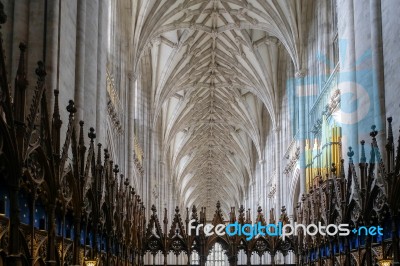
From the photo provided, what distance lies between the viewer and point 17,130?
8.73 metres

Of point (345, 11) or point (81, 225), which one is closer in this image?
point (81, 225)

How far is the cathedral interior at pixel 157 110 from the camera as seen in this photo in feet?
33.4

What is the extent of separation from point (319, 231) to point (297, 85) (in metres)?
13.4

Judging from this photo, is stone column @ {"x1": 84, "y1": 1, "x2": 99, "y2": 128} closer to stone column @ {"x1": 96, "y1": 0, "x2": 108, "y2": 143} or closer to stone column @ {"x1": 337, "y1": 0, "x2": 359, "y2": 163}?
stone column @ {"x1": 96, "y1": 0, "x2": 108, "y2": 143}

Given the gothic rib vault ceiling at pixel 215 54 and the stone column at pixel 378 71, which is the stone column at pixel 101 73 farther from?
the gothic rib vault ceiling at pixel 215 54

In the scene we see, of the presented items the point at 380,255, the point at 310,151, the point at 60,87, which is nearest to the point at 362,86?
the point at 380,255

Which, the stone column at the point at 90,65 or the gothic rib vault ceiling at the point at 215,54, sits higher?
the gothic rib vault ceiling at the point at 215,54

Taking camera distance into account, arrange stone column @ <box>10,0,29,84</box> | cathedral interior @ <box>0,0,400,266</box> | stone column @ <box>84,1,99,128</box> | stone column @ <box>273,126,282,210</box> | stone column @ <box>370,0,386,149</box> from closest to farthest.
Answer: cathedral interior @ <box>0,0,400,266</box> < stone column @ <box>10,0,29,84</box> < stone column @ <box>370,0,386,149</box> < stone column @ <box>84,1,99,128</box> < stone column @ <box>273,126,282,210</box>

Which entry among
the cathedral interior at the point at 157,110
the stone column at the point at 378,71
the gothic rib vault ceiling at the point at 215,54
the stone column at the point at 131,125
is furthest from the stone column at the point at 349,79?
the stone column at the point at 131,125

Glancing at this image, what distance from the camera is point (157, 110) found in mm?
39500

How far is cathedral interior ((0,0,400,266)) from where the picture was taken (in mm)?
10172

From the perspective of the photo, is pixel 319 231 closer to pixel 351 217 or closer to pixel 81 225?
pixel 351 217

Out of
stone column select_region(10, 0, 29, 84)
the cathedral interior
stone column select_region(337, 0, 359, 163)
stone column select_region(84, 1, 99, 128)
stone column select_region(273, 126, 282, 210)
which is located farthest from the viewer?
stone column select_region(273, 126, 282, 210)

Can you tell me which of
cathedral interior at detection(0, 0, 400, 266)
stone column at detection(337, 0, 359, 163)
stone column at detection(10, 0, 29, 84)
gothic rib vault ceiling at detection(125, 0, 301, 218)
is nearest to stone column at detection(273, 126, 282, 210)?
cathedral interior at detection(0, 0, 400, 266)
